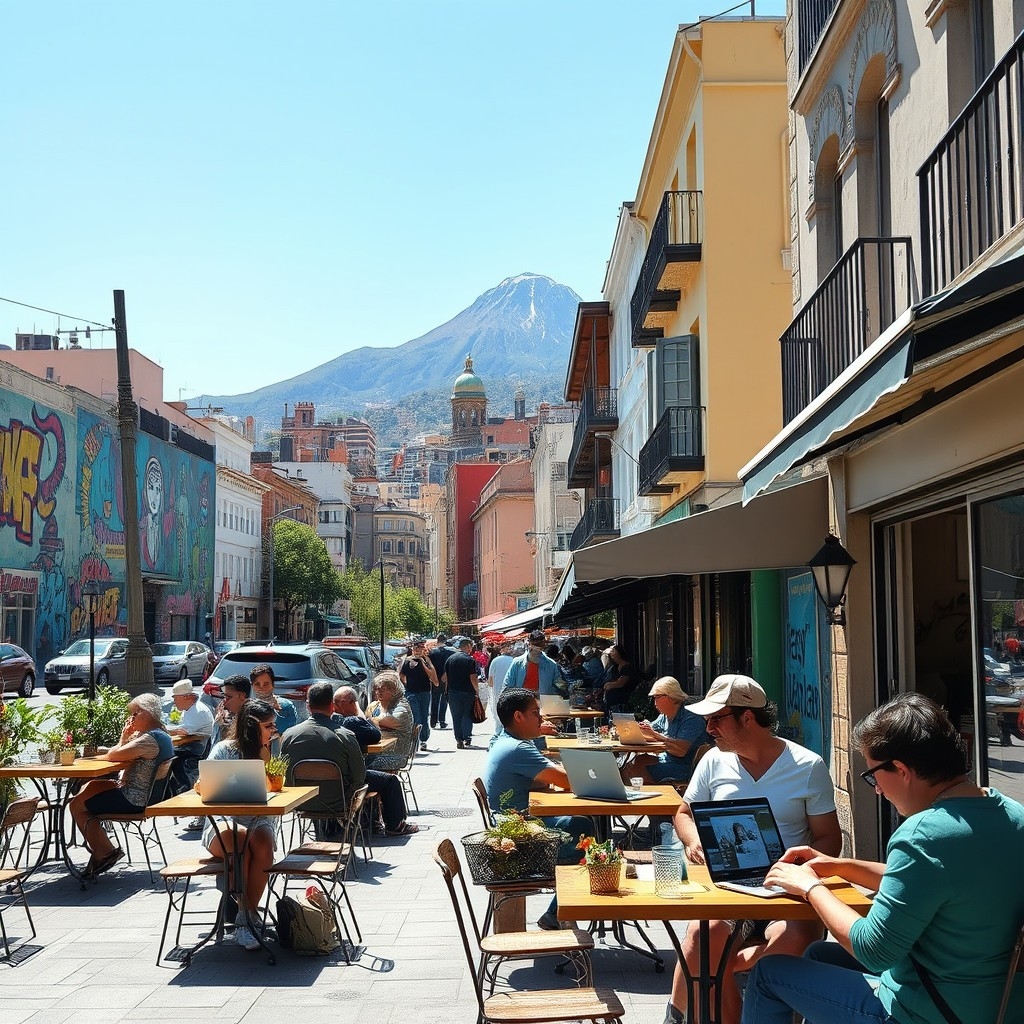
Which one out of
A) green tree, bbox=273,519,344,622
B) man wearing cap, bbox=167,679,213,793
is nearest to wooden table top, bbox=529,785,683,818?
man wearing cap, bbox=167,679,213,793

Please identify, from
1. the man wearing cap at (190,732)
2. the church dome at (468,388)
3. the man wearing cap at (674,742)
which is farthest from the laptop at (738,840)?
the church dome at (468,388)

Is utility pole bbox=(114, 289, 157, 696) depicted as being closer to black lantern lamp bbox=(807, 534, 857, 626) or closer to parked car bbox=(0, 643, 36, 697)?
black lantern lamp bbox=(807, 534, 857, 626)

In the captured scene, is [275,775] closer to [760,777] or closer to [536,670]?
[760,777]

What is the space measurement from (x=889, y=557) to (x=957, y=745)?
5228 millimetres

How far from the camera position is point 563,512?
66.0m

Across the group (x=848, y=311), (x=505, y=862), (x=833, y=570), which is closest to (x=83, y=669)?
(x=833, y=570)

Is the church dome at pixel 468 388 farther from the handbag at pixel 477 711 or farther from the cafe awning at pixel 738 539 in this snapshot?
the cafe awning at pixel 738 539

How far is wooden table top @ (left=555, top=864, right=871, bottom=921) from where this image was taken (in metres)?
4.83

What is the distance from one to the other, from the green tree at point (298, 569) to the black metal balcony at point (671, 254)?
63.4 m

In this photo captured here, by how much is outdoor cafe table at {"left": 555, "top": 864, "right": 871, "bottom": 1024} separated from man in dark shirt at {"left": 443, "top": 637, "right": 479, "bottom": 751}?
1677 cm

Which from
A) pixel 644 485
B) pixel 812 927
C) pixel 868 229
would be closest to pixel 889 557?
pixel 868 229

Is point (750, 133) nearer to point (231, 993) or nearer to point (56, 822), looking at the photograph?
point (56, 822)

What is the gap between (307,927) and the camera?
7.75 m

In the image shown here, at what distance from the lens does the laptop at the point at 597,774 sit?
8.02 meters
